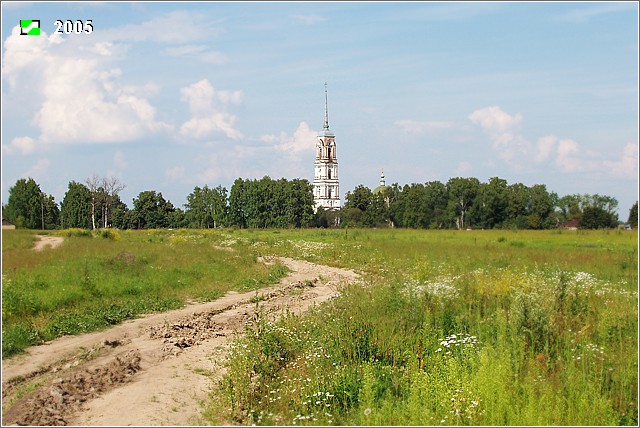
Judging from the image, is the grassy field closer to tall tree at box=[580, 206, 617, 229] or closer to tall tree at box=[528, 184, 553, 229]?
tall tree at box=[580, 206, 617, 229]

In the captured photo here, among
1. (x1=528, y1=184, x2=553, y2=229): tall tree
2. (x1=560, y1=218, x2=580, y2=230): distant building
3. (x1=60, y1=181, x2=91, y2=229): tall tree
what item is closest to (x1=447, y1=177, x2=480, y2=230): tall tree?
(x1=528, y1=184, x2=553, y2=229): tall tree

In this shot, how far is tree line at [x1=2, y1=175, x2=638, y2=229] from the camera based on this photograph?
1435cm

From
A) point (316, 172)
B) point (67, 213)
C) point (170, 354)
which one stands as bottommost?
point (170, 354)

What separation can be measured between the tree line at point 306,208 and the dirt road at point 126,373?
9.89 feet

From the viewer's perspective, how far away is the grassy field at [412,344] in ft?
26.2

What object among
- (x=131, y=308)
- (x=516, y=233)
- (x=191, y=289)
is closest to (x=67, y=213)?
(x=131, y=308)

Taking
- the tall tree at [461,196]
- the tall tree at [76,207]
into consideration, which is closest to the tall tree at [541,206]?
the tall tree at [461,196]

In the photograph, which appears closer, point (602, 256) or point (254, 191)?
point (602, 256)

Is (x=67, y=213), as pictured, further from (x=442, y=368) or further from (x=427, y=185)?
(x=427, y=185)

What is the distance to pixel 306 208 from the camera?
73.9 metres

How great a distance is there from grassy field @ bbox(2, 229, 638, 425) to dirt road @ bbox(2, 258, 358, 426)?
55 cm

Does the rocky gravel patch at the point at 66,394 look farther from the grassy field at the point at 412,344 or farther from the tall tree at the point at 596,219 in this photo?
the tall tree at the point at 596,219

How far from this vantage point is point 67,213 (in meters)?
15.5

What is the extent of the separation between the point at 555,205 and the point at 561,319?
1816 cm
